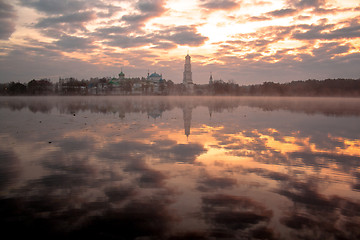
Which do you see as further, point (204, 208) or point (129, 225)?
point (204, 208)

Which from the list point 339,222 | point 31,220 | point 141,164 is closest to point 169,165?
point 141,164

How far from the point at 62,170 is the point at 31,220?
4394mm

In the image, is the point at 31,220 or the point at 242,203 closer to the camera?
the point at 31,220

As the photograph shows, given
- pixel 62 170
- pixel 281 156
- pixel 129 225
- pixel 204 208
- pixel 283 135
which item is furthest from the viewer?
pixel 283 135

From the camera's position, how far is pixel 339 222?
7.15 metres

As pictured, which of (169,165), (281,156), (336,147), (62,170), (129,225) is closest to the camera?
(129,225)

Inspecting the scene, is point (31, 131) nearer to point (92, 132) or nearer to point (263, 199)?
point (92, 132)

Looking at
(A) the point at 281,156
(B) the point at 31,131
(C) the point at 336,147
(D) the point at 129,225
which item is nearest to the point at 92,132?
(B) the point at 31,131

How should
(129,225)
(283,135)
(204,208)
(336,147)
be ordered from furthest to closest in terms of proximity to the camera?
(283,135), (336,147), (204,208), (129,225)

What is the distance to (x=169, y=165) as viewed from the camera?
40.3 ft

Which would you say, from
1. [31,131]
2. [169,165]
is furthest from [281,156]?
[31,131]

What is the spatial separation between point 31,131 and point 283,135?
66.3 feet

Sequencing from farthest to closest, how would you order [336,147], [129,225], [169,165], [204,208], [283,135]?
1. [283,135]
2. [336,147]
3. [169,165]
4. [204,208]
5. [129,225]

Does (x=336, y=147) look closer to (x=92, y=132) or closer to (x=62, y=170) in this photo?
(x=62, y=170)
